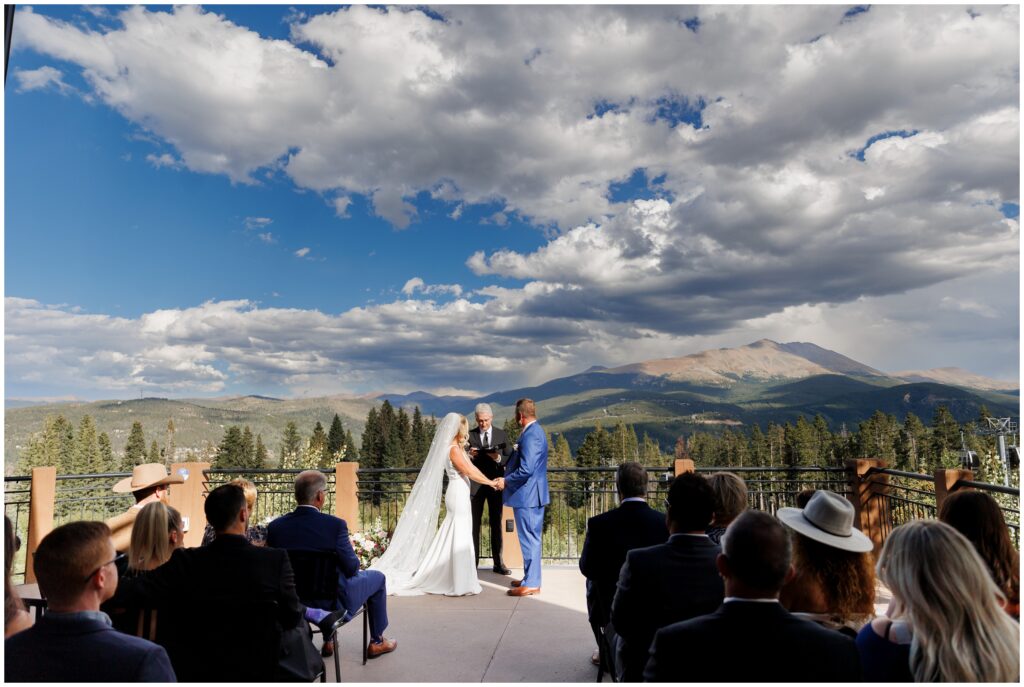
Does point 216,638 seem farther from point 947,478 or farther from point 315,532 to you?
point 947,478

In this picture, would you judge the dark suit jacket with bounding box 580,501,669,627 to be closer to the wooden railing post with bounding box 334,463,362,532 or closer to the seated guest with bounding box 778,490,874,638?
the seated guest with bounding box 778,490,874,638

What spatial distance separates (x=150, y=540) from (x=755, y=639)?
109 inches

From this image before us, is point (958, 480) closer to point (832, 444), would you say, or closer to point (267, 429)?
point (832, 444)

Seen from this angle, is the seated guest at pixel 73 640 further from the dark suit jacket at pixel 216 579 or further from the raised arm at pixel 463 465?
the raised arm at pixel 463 465

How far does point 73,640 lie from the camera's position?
1.85 metres

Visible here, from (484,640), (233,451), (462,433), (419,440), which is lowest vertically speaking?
(233,451)

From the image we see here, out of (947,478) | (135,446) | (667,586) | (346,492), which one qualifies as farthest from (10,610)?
(135,446)

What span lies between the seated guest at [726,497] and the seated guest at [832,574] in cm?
85

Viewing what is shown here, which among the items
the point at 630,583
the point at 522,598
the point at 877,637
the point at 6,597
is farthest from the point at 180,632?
the point at 522,598

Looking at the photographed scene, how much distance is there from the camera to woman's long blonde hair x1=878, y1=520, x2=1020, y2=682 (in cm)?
175

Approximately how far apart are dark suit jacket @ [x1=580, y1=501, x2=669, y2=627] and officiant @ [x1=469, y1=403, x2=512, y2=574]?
3660 millimetres

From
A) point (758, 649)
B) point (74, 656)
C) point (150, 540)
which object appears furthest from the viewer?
point (150, 540)

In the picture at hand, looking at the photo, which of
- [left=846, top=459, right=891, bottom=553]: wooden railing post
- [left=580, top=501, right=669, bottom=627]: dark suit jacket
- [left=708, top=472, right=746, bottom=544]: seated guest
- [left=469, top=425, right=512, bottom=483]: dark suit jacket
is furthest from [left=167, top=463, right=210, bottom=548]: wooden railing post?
[left=846, top=459, right=891, bottom=553]: wooden railing post

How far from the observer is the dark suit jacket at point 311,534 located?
3.88m
